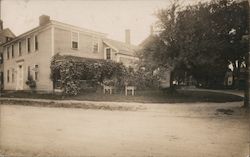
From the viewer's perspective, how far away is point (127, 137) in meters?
5.43

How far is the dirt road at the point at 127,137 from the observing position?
4.43 metres

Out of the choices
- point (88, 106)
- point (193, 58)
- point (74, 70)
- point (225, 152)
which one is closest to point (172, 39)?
point (193, 58)

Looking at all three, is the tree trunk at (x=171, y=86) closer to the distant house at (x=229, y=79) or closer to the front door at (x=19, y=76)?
the distant house at (x=229, y=79)

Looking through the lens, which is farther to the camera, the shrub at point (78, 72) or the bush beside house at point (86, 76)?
the shrub at point (78, 72)

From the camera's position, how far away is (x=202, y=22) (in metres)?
10.5

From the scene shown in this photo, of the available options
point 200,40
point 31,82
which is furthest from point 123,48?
point 200,40

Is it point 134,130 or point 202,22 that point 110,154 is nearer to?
point 134,130

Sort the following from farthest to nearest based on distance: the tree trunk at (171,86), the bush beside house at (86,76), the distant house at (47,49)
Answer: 1. the distant house at (47,49)
2. the bush beside house at (86,76)
3. the tree trunk at (171,86)

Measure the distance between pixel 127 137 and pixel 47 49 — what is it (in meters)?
13.4

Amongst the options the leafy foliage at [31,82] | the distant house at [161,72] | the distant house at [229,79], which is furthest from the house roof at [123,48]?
the distant house at [229,79]

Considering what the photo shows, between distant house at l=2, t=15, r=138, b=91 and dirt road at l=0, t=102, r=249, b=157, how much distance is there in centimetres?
853

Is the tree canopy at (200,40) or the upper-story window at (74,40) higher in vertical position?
the upper-story window at (74,40)

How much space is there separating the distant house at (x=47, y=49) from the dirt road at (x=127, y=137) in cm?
853

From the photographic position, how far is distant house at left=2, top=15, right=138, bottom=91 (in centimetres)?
1720
